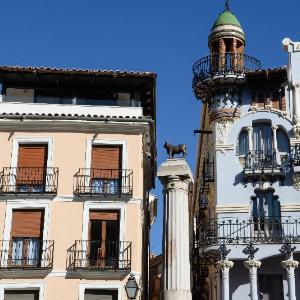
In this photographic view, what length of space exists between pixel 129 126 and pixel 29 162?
4.58 metres

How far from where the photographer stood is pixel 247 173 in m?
32.5

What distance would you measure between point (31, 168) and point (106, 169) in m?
3.18

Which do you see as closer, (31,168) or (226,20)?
(31,168)

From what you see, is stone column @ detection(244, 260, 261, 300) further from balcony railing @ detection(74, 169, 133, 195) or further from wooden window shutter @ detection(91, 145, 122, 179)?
wooden window shutter @ detection(91, 145, 122, 179)

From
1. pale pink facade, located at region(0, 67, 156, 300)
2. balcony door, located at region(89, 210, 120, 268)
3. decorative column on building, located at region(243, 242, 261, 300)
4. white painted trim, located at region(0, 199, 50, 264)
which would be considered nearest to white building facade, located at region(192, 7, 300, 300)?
decorative column on building, located at region(243, 242, 261, 300)

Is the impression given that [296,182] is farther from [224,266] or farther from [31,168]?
[31,168]

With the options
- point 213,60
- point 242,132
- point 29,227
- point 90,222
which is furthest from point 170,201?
point 213,60

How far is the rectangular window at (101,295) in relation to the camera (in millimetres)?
27406

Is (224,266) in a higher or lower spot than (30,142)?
lower

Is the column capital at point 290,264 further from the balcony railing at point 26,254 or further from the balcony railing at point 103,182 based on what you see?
the balcony railing at point 26,254

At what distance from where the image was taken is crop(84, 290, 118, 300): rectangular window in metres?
27.4

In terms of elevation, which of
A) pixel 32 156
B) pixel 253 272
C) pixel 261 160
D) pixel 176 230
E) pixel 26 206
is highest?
pixel 261 160

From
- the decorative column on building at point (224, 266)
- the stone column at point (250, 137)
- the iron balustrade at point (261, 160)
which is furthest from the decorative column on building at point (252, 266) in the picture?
the stone column at point (250, 137)

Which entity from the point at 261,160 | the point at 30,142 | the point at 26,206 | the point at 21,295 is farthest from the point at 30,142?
the point at 261,160
